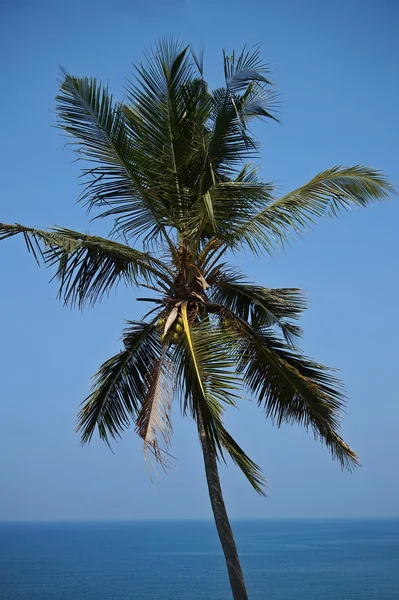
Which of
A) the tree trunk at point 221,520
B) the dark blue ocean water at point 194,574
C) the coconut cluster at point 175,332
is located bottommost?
the tree trunk at point 221,520

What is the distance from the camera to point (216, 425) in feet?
31.5

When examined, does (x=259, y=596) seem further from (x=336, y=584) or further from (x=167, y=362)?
(x=167, y=362)

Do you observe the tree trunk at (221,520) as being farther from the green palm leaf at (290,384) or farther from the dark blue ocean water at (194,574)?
the dark blue ocean water at (194,574)

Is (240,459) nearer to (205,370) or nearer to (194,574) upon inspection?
(205,370)

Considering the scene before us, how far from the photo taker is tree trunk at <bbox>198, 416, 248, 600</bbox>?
10.3 m

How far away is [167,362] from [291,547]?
12252 centimetres

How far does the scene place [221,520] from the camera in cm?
1048

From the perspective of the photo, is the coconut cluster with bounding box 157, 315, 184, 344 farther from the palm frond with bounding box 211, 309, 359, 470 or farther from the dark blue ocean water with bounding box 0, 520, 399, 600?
the dark blue ocean water with bounding box 0, 520, 399, 600

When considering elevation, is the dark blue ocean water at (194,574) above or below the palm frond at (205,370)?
above

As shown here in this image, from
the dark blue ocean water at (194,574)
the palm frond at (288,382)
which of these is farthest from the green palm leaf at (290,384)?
the dark blue ocean water at (194,574)

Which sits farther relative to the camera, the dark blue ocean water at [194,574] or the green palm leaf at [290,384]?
the dark blue ocean water at [194,574]

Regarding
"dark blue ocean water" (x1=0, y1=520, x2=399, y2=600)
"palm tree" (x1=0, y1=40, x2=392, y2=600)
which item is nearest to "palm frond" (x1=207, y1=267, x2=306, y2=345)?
"palm tree" (x1=0, y1=40, x2=392, y2=600)

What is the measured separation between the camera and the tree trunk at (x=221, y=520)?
10.3 metres

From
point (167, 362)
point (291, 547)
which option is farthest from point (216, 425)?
point (291, 547)
